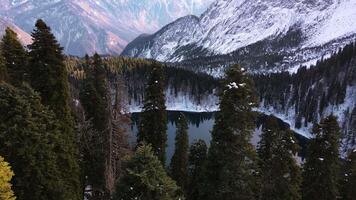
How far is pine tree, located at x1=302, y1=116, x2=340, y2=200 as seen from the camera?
42.9 m

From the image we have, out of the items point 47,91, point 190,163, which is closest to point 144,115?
point 190,163

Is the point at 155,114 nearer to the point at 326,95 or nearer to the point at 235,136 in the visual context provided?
the point at 235,136

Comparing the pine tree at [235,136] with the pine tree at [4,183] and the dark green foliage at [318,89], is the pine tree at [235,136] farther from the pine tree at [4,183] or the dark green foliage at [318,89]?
the dark green foliage at [318,89]

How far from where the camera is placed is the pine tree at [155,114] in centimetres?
5194

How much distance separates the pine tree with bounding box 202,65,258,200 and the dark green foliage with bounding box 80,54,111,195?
14.0 metres

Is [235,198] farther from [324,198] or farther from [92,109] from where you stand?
[92,109]

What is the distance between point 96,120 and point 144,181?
36.9 meters

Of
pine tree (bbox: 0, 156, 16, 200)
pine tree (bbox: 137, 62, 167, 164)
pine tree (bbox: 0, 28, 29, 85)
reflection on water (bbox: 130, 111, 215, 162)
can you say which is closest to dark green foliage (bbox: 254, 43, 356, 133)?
reflection on water (bbox: 130, 111, 215, 162)

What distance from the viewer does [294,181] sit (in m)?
39.3

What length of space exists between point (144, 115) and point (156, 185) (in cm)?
3128

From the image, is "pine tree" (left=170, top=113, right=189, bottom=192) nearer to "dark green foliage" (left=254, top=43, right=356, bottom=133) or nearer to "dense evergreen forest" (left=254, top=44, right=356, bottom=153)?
"dense evergreen forest" (left=254, top=44, right=356, bottom=153)

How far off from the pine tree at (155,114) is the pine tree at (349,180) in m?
22.9

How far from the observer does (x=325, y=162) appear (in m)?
42.9

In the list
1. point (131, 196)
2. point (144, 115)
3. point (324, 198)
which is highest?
point (144, 115)
